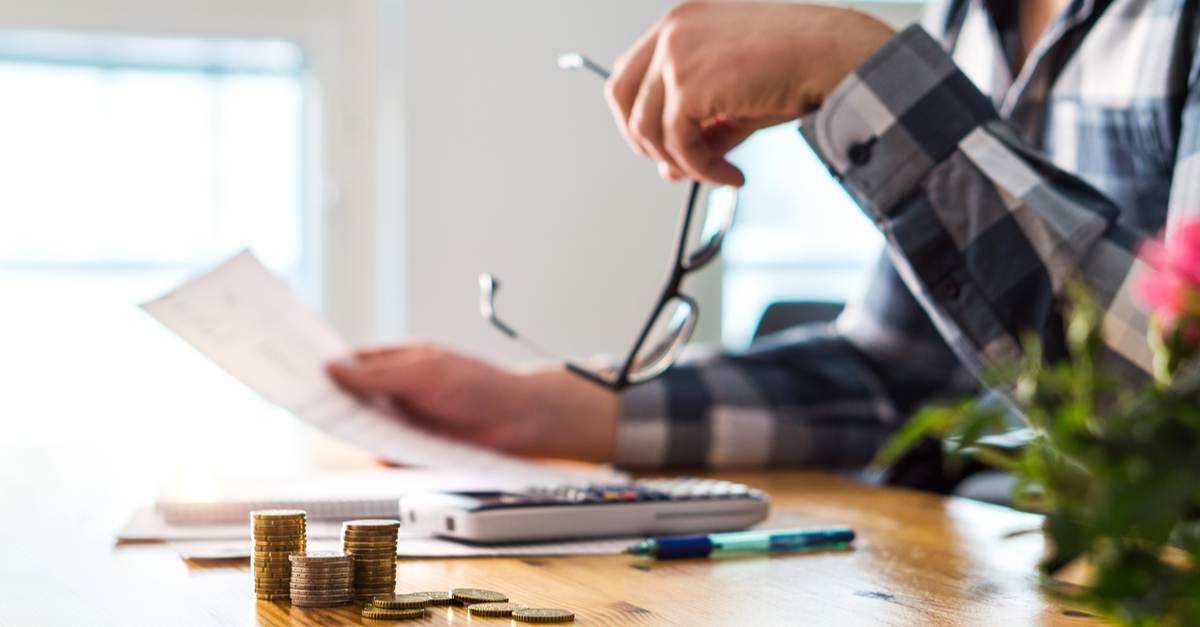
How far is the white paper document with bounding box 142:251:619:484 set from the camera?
71cm

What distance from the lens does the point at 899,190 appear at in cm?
62

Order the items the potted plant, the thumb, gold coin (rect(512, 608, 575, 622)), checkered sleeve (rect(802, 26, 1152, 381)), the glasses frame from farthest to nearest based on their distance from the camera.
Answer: the thumb → the glasses frame → checkered sleeve (rect(802, 26, 1152, 381)) → gold coin (rect(512, 608, 575, 622)) → the potted plant

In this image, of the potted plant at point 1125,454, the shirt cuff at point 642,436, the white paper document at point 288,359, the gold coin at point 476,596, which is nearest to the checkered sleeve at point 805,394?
the shirt cuff at point 642,436

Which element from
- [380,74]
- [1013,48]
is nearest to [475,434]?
[1013,48]

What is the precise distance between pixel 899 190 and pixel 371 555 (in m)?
0.39

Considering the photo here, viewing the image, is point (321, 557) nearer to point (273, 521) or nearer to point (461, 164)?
point (273, 521)

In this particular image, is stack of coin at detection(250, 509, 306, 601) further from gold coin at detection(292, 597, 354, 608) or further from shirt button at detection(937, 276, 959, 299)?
shirt button at detection(937, 276, 959, 299)

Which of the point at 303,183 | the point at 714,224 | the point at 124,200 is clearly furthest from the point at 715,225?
the point at 124,200

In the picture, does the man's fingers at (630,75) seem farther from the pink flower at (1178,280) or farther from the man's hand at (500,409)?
the pink flower at (1178,280)

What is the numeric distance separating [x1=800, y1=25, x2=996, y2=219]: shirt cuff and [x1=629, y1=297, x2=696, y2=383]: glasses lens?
0.17 m

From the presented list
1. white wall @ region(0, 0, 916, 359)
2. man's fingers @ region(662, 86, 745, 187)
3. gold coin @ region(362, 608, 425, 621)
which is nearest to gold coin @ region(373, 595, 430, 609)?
gold coin @ region(362, 608, 425, 621)

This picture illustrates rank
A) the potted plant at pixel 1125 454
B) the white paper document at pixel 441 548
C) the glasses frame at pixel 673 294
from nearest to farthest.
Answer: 1. the potted plant at pixel 1125 454
2. the white paper document at pixel 441 548
3. the glasses frame at pixel 673 294

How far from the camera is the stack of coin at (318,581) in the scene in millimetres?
378

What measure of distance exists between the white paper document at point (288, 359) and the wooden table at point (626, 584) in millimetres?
156
